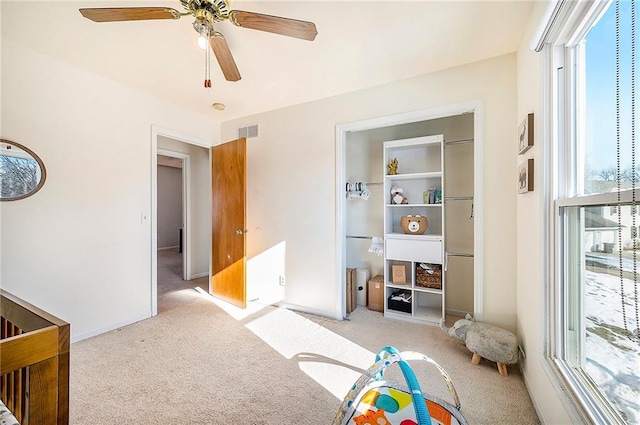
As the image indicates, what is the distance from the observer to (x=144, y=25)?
72.7 inches

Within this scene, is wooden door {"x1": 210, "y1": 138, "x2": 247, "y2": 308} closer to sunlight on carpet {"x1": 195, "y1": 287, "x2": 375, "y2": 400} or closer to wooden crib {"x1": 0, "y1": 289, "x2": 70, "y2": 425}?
sunlight on carpet {"x1": 195, "y1": 287, "x2": 375, "y2": 400}

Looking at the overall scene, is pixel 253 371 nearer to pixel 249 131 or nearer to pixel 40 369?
pixel 40 369

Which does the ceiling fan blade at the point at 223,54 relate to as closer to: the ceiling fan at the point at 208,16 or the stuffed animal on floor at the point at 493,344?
the ceiling fan at the point at 208,16

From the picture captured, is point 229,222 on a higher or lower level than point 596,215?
lower

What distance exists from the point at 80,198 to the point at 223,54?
193cm

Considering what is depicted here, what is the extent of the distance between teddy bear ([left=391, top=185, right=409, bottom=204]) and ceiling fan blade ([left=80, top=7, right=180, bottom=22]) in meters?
2.47

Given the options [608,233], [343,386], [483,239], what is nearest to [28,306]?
[343,386]

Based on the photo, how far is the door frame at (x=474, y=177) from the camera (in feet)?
7.55

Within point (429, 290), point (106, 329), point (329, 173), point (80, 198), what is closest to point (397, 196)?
point (329, 173)

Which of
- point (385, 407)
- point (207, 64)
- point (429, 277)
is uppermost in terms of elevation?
point (207, 64)

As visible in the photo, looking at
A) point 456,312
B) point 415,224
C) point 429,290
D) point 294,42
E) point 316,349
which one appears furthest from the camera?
point 456,312

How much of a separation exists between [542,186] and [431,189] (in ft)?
5.25

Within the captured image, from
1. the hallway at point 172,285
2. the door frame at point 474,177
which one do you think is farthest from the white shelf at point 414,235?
the hallway at point 172,285

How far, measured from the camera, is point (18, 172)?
209cm
